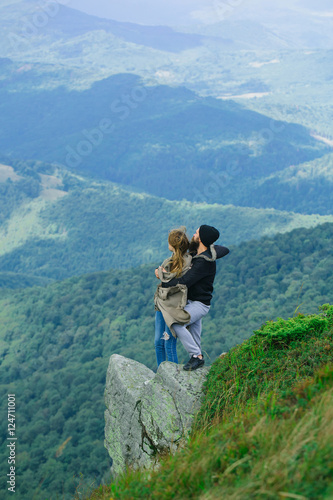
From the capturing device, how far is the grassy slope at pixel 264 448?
4184mm

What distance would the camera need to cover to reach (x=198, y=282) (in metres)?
8.65

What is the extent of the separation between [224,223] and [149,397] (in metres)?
171

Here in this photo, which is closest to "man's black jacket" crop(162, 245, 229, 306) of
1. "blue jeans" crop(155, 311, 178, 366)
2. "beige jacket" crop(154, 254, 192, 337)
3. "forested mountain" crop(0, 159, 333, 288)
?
"beige jacket" crop(154, 254, 192, 337)

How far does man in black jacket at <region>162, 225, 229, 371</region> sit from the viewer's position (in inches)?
328

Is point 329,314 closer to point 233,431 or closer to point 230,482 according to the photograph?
point 233,431

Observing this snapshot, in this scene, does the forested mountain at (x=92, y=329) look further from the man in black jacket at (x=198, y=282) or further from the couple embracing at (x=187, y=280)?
the couple embracing at (x=187, y=280)

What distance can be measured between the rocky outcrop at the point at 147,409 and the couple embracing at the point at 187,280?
1.36ft

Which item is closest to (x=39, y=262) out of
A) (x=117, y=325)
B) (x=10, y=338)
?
(x=10, y=338)

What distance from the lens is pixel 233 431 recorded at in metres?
5.34

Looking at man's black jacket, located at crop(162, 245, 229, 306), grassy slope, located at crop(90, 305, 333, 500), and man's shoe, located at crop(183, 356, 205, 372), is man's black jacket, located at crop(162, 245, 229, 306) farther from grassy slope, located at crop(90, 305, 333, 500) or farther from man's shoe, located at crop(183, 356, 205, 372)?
grassy slope, located at crop(90, 305, 333, 500)

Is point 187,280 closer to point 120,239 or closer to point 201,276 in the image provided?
point 201,276

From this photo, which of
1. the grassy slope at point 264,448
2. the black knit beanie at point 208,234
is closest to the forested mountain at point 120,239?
the black knit beanie at point 208,234

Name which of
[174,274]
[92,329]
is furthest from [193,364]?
[92,329]

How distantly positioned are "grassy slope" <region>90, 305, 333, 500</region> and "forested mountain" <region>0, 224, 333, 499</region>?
26.9 meters
